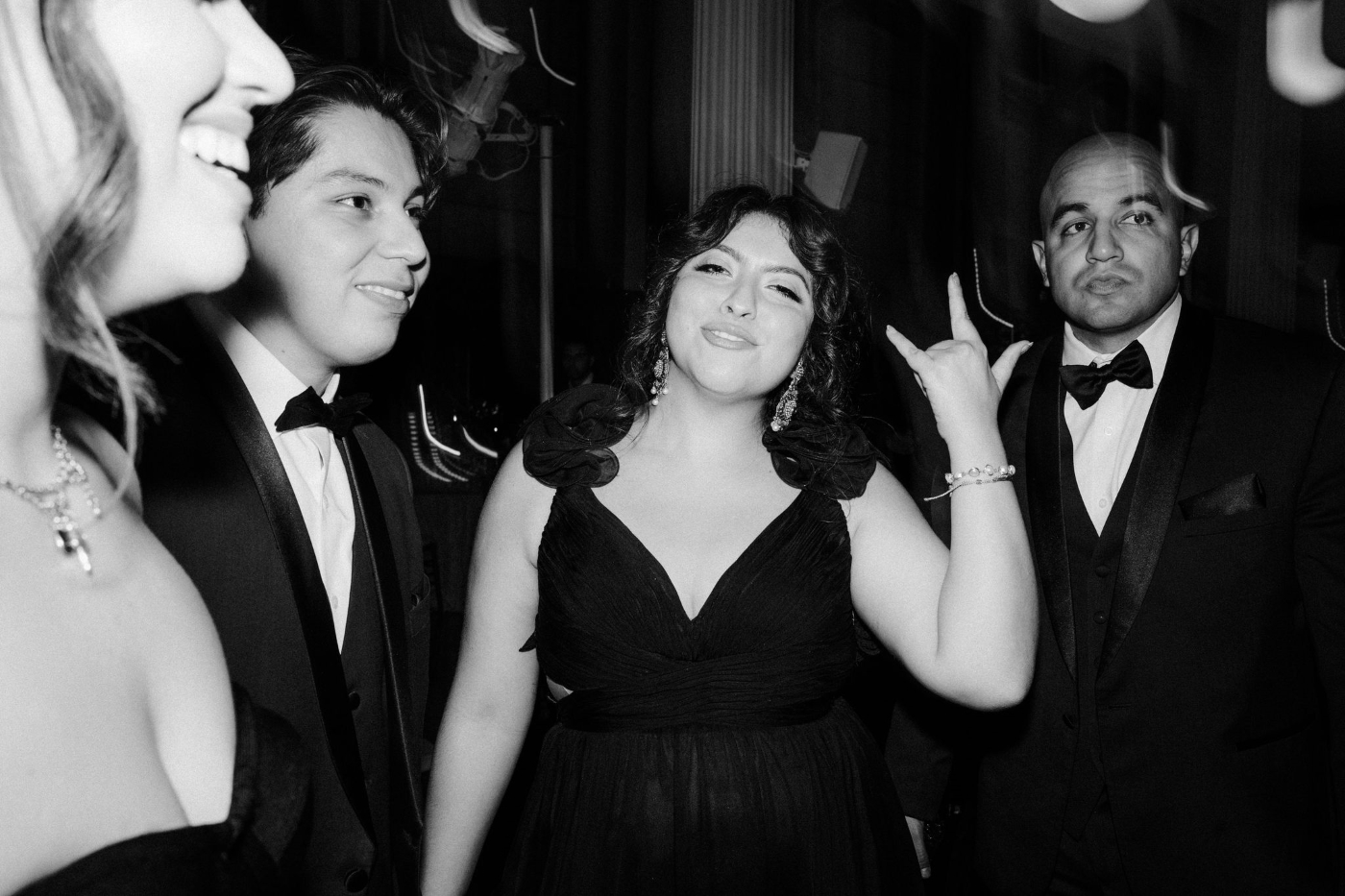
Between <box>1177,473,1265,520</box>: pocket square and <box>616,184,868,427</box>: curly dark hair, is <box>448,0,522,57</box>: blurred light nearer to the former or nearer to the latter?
<box>616,184,868,427</box>: curly dark hair

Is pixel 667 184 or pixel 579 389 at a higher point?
pixel 667 184

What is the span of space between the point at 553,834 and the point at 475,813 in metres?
0.19

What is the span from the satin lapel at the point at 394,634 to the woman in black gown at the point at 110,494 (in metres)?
0.78

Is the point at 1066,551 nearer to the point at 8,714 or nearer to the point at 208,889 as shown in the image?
the point at 208,889

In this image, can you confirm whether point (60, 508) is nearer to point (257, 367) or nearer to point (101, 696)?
point (101, 696)

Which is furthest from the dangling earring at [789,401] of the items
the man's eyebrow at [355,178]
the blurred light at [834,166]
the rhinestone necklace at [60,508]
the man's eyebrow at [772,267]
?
the blurred light at [834,166]

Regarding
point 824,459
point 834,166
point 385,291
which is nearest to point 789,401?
point 824,459

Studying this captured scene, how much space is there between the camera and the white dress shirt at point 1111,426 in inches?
79.5

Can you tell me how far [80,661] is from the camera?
0.74 metres

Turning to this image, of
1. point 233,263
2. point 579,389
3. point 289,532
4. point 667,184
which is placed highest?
point 667,184

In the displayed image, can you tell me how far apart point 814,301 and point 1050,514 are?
2.27ft

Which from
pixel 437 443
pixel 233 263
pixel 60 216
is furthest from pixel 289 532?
pixel 437 443

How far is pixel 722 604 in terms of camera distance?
5.46 feet

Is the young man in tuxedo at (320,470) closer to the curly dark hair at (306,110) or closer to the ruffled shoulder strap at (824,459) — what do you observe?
the curly dark hair at (306,110)
